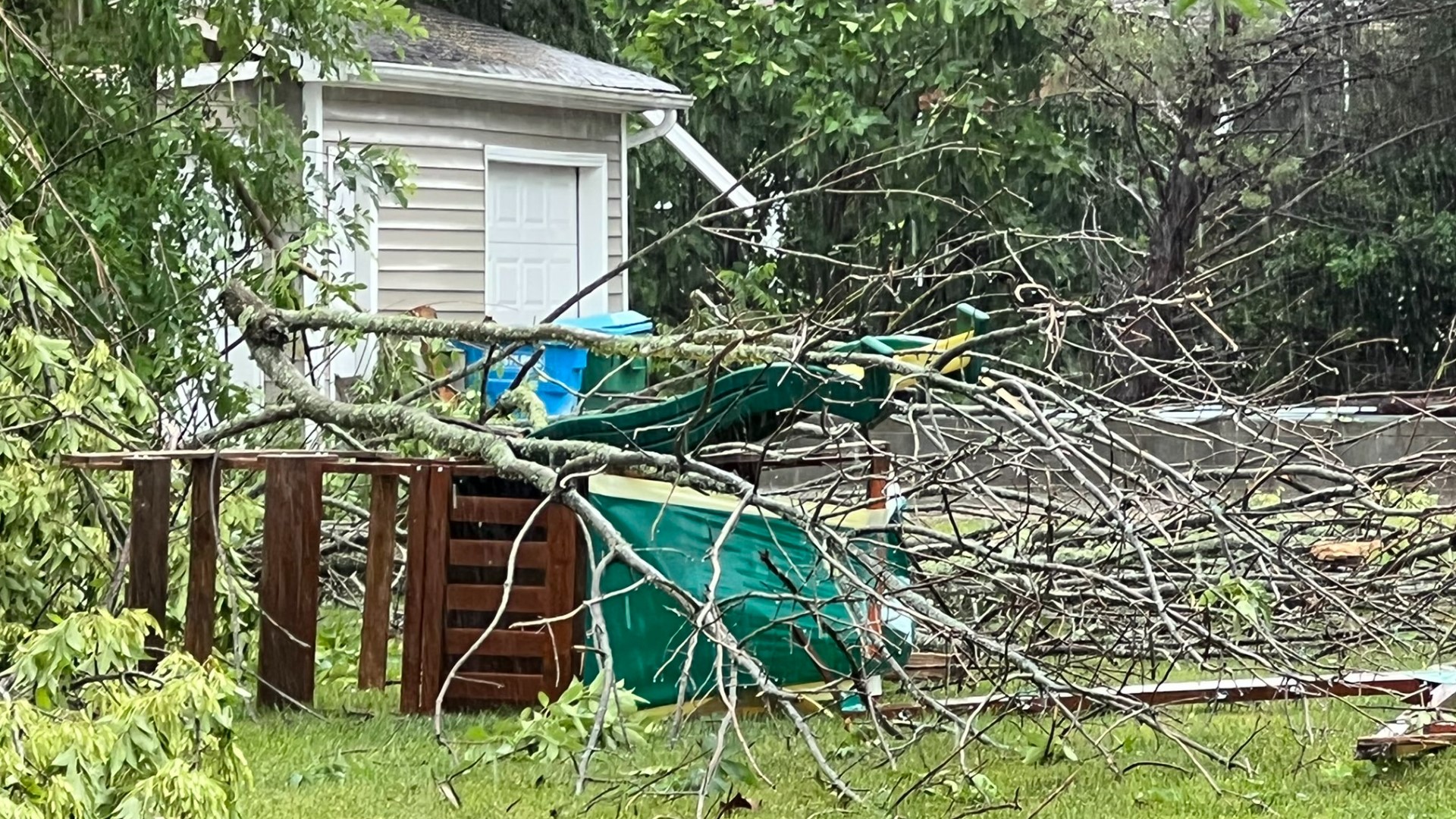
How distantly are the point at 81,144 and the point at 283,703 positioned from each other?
302 centimetres

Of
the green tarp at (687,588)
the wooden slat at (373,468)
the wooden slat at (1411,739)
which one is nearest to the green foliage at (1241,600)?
the wooden slat at (1411,739)

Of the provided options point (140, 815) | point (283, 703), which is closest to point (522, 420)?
point (283, 703)

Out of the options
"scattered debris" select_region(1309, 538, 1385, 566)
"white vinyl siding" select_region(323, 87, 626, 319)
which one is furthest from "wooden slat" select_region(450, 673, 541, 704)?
"white vinyl siding" select_region(323, 87, 626, 319)

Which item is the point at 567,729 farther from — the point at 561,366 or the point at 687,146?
→ the point at 687,146

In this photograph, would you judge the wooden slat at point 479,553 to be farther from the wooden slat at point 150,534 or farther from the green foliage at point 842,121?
the green foliage at point 842,121

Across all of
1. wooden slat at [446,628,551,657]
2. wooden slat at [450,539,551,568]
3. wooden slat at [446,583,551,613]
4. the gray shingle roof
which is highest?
the gray shingle roof

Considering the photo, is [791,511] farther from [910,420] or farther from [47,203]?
[47,203]

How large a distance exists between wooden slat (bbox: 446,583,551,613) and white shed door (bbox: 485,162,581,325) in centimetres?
715

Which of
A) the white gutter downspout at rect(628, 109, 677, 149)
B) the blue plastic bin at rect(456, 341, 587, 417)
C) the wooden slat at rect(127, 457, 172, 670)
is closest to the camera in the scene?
the wooden slat at rect(127, 457, 172, 670)

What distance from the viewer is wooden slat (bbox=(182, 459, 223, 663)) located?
→ 6117 millimetres

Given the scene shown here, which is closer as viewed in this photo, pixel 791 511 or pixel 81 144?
pixel 791 511

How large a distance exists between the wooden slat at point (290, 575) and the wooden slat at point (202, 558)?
180 mm

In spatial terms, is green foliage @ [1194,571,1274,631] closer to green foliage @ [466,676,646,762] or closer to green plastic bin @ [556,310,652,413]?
green foliage @ [466,676,646,762]

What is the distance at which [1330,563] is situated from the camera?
22.0ft
